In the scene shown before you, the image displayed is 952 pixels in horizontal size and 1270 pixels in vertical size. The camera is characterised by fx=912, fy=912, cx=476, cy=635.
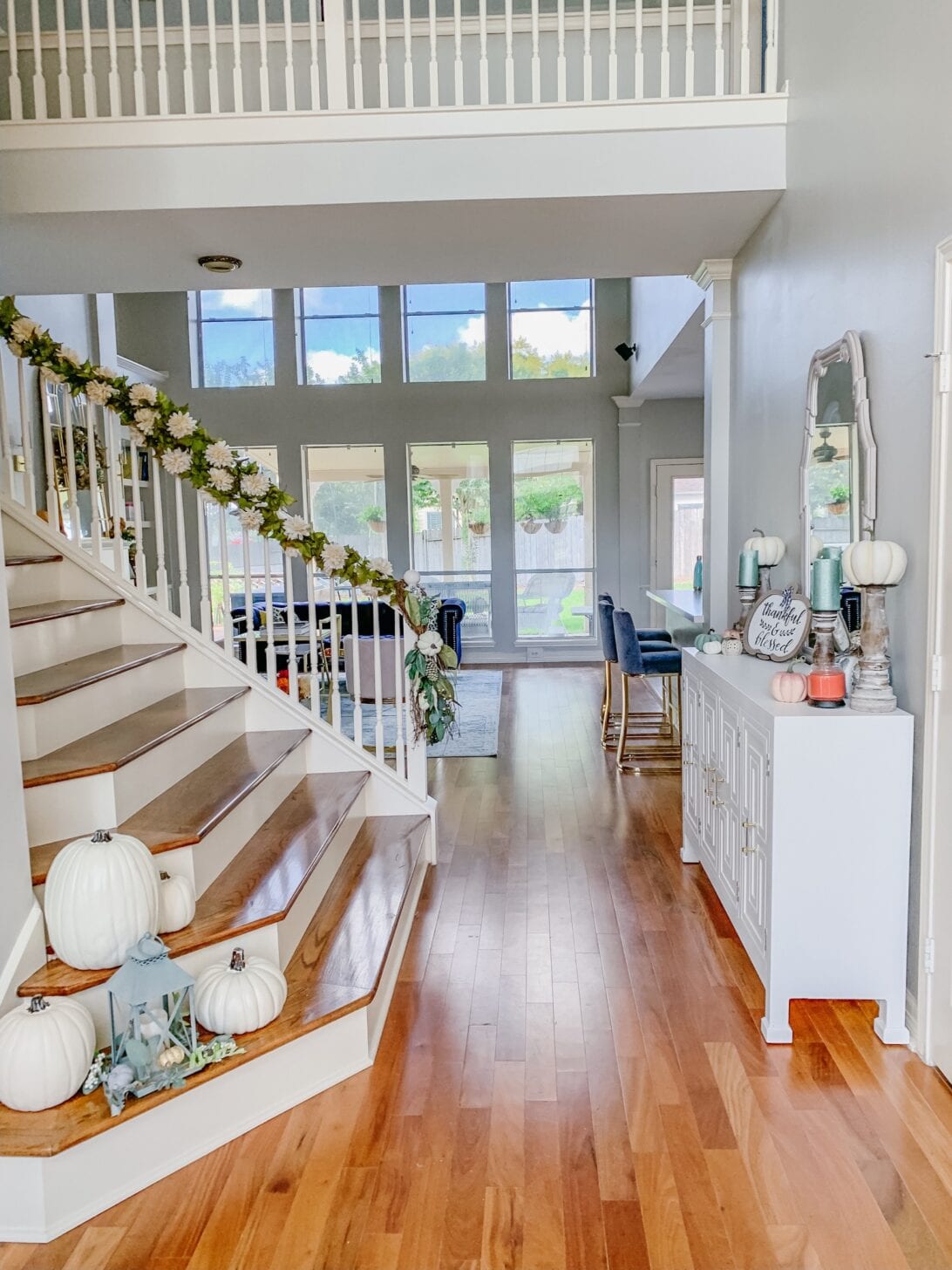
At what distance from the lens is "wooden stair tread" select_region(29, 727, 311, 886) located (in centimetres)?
249

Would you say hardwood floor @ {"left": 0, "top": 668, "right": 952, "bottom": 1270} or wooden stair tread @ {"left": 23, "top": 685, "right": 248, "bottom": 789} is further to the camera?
wooden stair tread @ {"left": 23, "top": 685, "right": 248, "bottom": 789}

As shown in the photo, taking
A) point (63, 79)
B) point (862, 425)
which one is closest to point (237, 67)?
point (63, 79)

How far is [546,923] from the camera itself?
3391 millimetres

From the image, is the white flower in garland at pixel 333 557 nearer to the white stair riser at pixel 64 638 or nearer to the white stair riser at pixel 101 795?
the white stair riser at pixel 64 638

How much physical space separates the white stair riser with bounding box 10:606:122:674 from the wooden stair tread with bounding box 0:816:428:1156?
128 centimetres

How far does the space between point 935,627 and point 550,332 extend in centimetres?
884

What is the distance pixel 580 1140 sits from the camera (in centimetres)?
217

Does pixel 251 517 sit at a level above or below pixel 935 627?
above


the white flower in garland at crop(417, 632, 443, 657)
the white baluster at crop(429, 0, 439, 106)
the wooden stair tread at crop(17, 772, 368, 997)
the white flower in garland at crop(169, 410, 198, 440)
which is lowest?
the wooden stair tread at crop(17, 772, 368, 997)

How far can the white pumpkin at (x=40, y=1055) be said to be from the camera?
1926 millimetres

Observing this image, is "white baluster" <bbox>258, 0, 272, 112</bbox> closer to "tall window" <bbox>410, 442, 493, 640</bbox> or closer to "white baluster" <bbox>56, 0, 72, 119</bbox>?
"white baluster" <bbox>56, 0, 72, 119</bbox>

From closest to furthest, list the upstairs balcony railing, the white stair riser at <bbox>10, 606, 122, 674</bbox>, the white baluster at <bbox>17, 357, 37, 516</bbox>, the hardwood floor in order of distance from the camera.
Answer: the hardwood floor
the white stair riser at <bbox>10, 606, 122, 674</bbox>
the white baluster at <bbox>17, 357, 37, 516</bbox>
the upstairs balcony railing

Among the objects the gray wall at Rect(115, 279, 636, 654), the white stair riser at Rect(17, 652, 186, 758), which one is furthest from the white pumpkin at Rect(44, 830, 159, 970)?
the gray wall at Rect(115, 279, 636, 654)

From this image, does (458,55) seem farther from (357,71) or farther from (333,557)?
(333,557)
